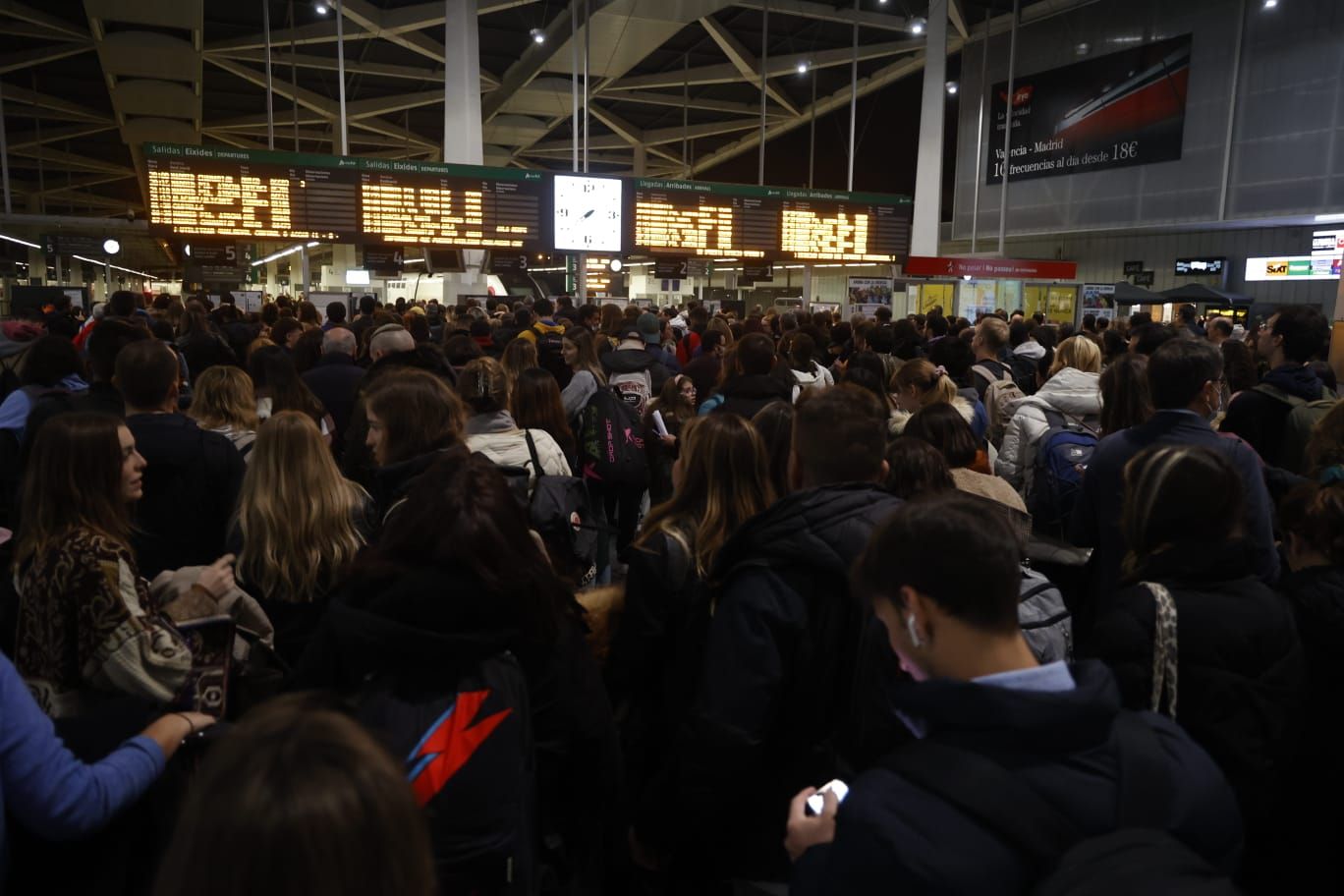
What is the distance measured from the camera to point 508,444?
3.95 meters

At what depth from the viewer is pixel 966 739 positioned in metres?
1.21

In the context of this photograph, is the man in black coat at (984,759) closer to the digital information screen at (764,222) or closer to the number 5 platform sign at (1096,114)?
the digital information screen at (764,222)

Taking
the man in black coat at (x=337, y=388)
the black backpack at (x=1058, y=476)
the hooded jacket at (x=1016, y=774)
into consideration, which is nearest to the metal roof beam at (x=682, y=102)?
the man in black coat at (x=337, y=388)

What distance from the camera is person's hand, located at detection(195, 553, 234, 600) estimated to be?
2.41 metres

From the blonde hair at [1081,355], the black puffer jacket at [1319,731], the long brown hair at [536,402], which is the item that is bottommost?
the black puffer jacket at [1319,731]

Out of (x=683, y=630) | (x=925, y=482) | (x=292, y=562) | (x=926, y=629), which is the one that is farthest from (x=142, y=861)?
(x=925, y=482)

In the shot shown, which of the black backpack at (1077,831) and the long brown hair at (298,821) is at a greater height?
the long brown hair at (298,821)

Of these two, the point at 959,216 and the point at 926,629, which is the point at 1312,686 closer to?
the point at 926,629

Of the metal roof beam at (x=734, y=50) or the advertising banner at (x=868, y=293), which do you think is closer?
the advertising banner at (x=868, y=293)

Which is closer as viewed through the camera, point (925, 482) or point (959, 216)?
point (925, 482)

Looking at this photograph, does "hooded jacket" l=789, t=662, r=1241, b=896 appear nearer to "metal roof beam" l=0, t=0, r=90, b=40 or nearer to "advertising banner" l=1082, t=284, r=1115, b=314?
"metal roof beam" l=0, t=0, r=90, b=40

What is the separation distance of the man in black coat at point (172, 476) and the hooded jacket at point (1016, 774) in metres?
2.88

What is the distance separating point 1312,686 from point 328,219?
11.3 meters

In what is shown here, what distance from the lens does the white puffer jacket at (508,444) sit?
390cm
